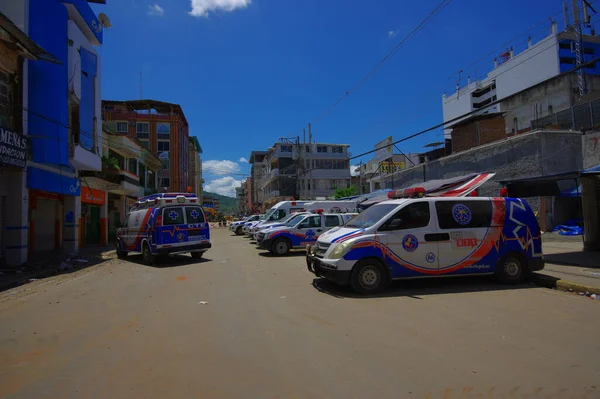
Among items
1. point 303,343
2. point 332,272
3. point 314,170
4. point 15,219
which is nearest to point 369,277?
point 332,272

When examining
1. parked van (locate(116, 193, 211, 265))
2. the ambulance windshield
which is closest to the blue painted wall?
parked van (locate(116, 193, 211, 265))

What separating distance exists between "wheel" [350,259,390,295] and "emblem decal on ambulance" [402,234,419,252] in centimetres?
66

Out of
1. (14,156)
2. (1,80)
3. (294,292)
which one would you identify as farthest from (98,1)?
(294,292)

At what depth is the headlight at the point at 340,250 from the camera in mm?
7434

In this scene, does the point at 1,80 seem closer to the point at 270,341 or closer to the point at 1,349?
the point at 1,349

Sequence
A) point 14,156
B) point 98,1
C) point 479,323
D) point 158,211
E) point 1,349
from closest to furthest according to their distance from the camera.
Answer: point 1,349 < point 479,323 < point 14,156 < point 158,211 < point 98,1

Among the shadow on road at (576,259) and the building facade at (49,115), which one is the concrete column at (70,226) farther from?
the shadow on road at (576,259)

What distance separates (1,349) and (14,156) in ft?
30.2

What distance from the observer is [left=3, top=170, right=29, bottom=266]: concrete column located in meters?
12.5

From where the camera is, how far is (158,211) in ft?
43.5

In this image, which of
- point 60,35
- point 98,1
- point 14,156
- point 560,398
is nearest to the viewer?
point 560,398

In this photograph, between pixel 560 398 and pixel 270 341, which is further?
pixel 270 341

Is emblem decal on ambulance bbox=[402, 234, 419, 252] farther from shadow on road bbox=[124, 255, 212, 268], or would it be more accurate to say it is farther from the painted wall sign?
the painted wall sign

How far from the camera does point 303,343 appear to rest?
482 centimetres
